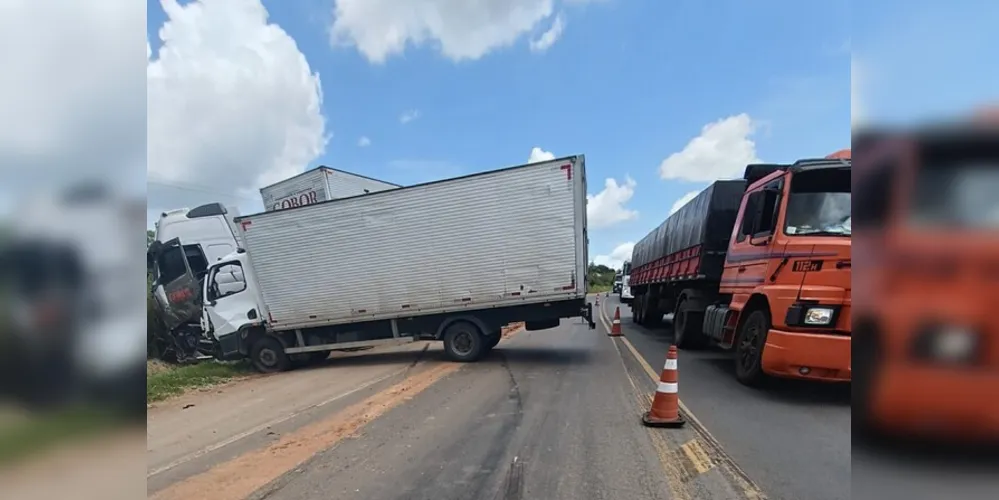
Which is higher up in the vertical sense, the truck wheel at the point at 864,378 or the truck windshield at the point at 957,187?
the truck windshield at the point at 957,187

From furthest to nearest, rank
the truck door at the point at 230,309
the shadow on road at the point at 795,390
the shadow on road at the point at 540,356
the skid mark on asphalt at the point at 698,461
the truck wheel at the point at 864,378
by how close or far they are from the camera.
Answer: the truck door at the point at 230,309, the shadow on road at the point at 540,356, the shadow on road at the point at 795,390, the skid mark on asphalt at the point at 698,461, the truck wheel at the point at 864,378

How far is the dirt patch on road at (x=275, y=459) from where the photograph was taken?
433cm

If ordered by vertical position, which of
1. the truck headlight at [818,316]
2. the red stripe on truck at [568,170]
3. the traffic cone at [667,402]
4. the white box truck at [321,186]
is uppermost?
the white box truck at [321,186]

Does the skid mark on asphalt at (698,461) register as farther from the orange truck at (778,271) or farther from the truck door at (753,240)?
the truck door at (753,240)

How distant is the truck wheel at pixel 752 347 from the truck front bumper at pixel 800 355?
0.31 metres

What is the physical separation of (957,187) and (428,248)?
10.3 metres

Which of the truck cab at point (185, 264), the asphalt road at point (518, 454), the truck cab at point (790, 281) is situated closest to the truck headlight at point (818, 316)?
the truck cab at point (790, 281)

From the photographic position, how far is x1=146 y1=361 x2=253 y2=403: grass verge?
30.5 feet

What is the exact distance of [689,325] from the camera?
11.3 metres

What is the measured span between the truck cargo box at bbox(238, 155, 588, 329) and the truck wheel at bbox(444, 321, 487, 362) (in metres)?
0.40

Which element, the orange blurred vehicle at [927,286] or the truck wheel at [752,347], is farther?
the truck wheel at [752,347]

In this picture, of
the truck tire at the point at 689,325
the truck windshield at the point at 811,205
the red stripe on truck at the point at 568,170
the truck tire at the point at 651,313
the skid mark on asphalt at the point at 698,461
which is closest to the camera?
the skid mark on asphalt at the point at 698,461

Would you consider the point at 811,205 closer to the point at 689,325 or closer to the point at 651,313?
the point at 689,325

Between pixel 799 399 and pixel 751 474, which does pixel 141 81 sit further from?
pixel 799 399
